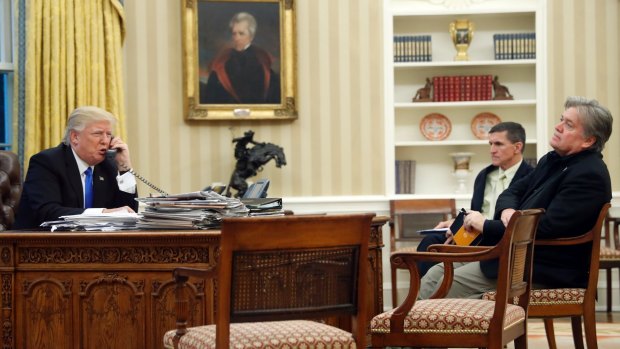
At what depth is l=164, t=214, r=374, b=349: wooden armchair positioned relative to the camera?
2.69m

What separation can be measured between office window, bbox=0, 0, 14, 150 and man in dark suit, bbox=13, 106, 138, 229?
2523 mm

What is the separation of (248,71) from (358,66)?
0.88m

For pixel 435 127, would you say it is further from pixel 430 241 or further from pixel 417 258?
pixel 417 258

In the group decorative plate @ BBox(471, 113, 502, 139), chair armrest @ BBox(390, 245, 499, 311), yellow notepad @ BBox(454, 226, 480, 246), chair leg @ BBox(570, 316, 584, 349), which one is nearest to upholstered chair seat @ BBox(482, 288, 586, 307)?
chair leg @ BBox(570, 316, 584, 349)

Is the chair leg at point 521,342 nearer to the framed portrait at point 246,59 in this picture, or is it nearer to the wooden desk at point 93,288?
the wooden desk at point 93,288

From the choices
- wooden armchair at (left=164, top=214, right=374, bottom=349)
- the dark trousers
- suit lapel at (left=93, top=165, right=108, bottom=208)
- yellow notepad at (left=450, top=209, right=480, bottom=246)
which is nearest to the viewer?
wooden armchair at (left=164, top=214, right=374, bottom=349)

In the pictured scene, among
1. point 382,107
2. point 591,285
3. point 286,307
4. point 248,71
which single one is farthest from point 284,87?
point 286,307

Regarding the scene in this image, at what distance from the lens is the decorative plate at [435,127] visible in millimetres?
7621

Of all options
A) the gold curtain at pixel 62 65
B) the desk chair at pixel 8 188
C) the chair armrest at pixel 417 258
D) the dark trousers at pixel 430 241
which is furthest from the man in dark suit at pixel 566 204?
the gold curtain at pixel 62 65

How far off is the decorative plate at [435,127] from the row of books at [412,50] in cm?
50

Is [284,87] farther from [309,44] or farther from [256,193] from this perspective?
[256,193]

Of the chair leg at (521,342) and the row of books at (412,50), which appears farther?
the row of books at (412,50)

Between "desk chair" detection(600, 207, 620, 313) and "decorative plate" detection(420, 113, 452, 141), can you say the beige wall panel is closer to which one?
"desk chair" detection(600, 207, 620, 313)

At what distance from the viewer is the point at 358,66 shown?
744 centimetres
